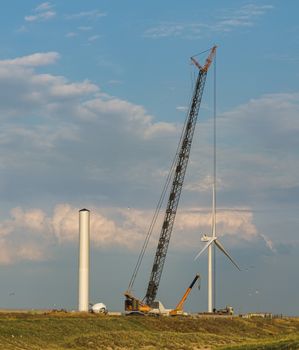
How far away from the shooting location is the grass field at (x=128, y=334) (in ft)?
364

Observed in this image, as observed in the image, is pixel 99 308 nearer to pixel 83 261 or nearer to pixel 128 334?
pixel 83 261

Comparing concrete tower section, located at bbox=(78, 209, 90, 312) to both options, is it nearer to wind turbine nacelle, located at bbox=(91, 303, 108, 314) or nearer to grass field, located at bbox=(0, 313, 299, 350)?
wind turbine nacelle, located at bbox=(91, 303, 108, 314)

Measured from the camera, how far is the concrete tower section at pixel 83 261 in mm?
176500

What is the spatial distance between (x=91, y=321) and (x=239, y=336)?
34806 mm

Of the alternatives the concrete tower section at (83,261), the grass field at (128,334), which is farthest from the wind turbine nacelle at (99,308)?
the grass field at (128,334)

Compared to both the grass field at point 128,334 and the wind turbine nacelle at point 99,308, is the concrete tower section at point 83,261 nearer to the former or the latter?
the wind turbine nacelle at point 99,308

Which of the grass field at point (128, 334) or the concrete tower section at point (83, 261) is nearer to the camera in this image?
the grass field at point (128, 334)

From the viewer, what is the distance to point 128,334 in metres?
128

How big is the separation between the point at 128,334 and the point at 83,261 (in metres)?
50.8

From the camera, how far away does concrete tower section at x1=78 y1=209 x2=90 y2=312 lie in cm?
17650

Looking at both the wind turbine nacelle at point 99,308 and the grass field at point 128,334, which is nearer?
the grass field at point 128,334

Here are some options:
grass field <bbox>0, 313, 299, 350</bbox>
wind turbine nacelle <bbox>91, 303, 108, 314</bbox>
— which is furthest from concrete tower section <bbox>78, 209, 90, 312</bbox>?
grass field <bbox>0, 313, 299, 350</bbox>

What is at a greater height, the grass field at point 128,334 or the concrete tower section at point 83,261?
the concrete tower section at point 83,261

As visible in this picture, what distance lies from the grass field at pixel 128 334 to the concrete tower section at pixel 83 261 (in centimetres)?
2224
